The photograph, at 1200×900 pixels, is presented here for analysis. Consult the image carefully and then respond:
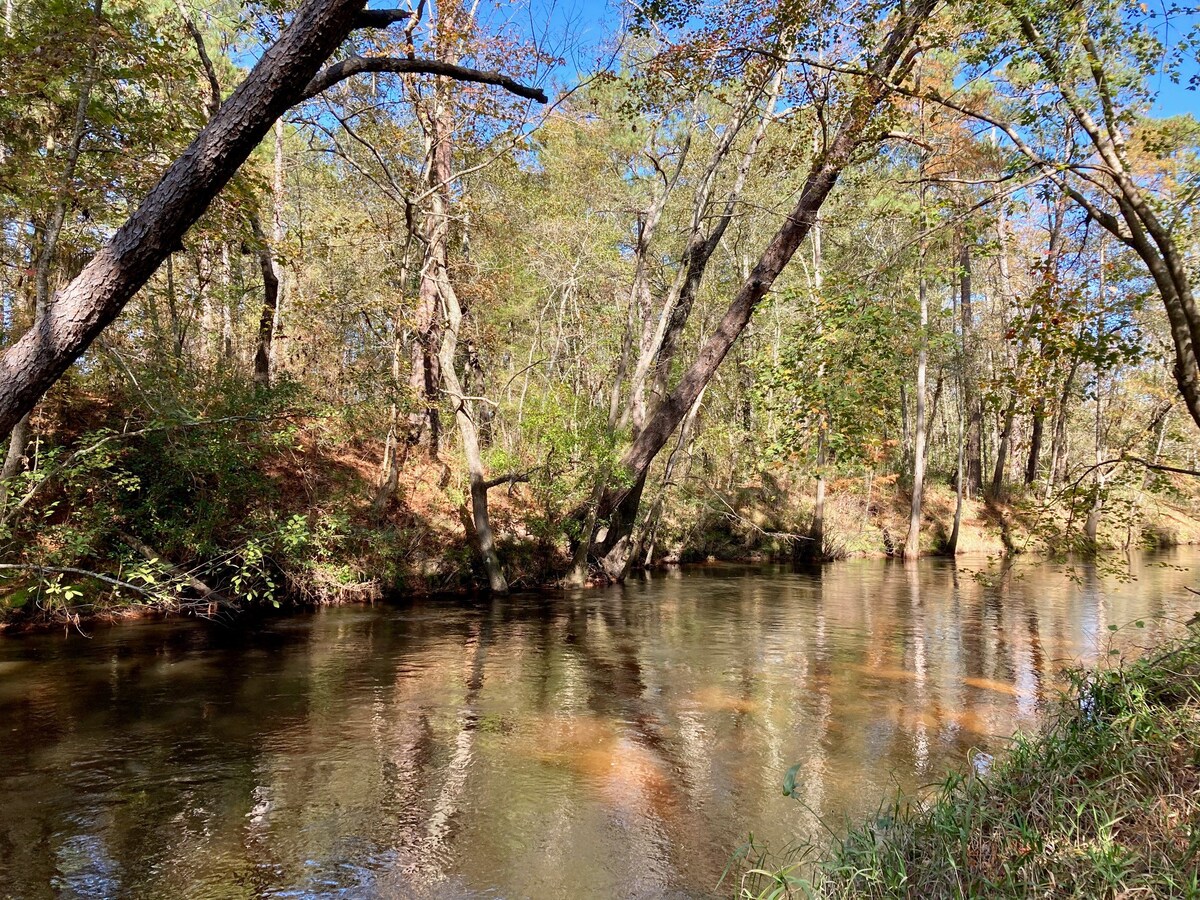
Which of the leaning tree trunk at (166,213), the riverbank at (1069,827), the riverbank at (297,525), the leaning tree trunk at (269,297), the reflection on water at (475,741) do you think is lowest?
the reflection on water at (475,741)

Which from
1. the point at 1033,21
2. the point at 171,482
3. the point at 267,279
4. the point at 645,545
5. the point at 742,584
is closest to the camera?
the point at 1033,21

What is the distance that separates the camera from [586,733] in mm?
7070

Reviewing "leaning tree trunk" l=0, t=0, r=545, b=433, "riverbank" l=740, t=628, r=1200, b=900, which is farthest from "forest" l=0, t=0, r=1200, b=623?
"riverbank" l=740, t=628, r=1200, b=900

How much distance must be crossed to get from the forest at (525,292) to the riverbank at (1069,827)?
2.50 metres

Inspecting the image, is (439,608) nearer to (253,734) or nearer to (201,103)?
(253,734)

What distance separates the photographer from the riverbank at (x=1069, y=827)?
9.45 feet

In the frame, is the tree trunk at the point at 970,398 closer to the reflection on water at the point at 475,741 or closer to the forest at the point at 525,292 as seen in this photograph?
the forest at the point at 525,292

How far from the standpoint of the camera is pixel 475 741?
685cm

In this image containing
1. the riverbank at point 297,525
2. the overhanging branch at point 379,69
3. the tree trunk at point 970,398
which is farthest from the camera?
the tree trunk at point 970,398

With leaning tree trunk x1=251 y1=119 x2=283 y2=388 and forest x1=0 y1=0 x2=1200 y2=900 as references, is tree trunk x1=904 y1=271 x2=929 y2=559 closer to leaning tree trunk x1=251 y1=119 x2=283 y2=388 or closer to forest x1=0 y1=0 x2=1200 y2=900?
forest x1=0 y1=0 x2=1200 y2=900

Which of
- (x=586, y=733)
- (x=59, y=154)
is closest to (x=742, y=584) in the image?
(x=586, y=733)

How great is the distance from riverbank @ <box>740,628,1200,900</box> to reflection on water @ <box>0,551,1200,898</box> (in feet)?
4.41

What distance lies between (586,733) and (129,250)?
18.5 feet

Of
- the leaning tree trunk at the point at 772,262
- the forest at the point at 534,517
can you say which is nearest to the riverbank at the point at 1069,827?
the forest at the point at 534,517
